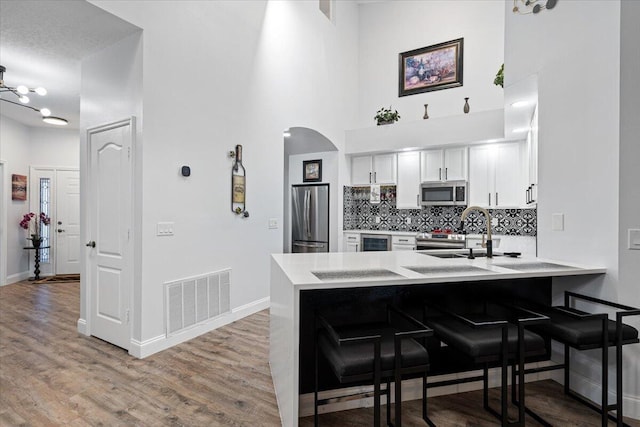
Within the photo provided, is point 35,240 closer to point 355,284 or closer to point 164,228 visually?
point 164,228

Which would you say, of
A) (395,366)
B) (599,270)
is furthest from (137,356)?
(599,270)

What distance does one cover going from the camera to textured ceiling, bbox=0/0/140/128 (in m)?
2.67

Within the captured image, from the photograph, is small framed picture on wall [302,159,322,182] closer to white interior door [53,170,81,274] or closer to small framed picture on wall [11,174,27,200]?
white interior door [53,170,81,274]

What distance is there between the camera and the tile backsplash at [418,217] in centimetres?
541

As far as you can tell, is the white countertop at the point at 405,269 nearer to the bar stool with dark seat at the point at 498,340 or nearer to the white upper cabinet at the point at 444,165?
the bar stool with dark seat at the point at 498,340

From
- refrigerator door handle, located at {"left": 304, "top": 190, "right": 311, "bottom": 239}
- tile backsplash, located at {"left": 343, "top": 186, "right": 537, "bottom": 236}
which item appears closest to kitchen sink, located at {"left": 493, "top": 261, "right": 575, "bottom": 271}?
tile backsplash, located at {"left": 343, "top": 186, "right": 537, "bottom": 236}

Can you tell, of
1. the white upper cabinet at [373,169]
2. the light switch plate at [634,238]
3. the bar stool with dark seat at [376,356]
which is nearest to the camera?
the bar stool with dark seat at [376,356]

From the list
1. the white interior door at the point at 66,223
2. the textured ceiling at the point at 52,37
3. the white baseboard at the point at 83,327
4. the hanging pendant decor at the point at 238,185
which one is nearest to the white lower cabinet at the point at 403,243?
the hanging pendant decor at the point at 238,185

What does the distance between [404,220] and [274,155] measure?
2.88 metres

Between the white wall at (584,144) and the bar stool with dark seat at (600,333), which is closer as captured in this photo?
the bar stool with dark seat at (600,333)

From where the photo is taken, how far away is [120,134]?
3234mm

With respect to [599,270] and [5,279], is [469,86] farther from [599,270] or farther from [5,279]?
[5,279]

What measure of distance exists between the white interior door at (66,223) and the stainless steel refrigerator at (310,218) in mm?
4203

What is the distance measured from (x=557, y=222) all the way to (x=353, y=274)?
1682 mm
